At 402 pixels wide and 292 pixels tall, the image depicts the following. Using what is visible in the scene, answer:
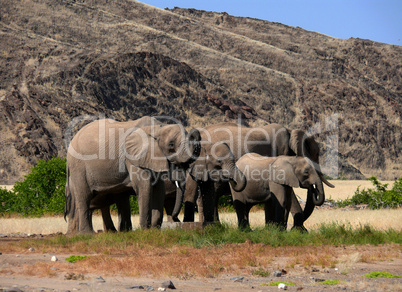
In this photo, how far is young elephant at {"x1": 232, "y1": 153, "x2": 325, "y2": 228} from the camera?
15.2m

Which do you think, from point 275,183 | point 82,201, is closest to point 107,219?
point 82,201

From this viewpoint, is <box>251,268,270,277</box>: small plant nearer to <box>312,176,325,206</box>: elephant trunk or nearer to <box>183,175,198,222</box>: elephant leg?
<box>312,176,325,206</box>: elephant trunk

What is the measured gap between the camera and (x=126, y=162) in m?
14.2

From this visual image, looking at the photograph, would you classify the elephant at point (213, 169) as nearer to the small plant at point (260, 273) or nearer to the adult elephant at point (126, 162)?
the adult elephant at point (126, 162)

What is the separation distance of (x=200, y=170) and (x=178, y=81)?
58234 mm

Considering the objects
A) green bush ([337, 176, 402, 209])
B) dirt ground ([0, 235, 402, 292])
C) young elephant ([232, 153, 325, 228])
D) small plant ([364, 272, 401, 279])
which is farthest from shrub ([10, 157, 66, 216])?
small plant ([364, 272, 401, 279])

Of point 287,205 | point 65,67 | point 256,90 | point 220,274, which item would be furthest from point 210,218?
point 256,90

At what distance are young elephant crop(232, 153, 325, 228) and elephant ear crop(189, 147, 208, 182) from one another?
109cm

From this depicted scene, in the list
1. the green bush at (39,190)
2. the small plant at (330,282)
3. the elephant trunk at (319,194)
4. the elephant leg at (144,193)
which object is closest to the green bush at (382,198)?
the green bush at (39,190)

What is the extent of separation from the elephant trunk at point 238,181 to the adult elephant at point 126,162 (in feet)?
4.77

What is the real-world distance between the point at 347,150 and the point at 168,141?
232 feet

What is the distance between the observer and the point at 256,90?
3250 inches

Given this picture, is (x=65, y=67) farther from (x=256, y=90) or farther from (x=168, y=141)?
(x=168, y=141)

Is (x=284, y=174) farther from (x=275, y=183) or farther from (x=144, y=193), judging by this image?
(x=144, y=193)
